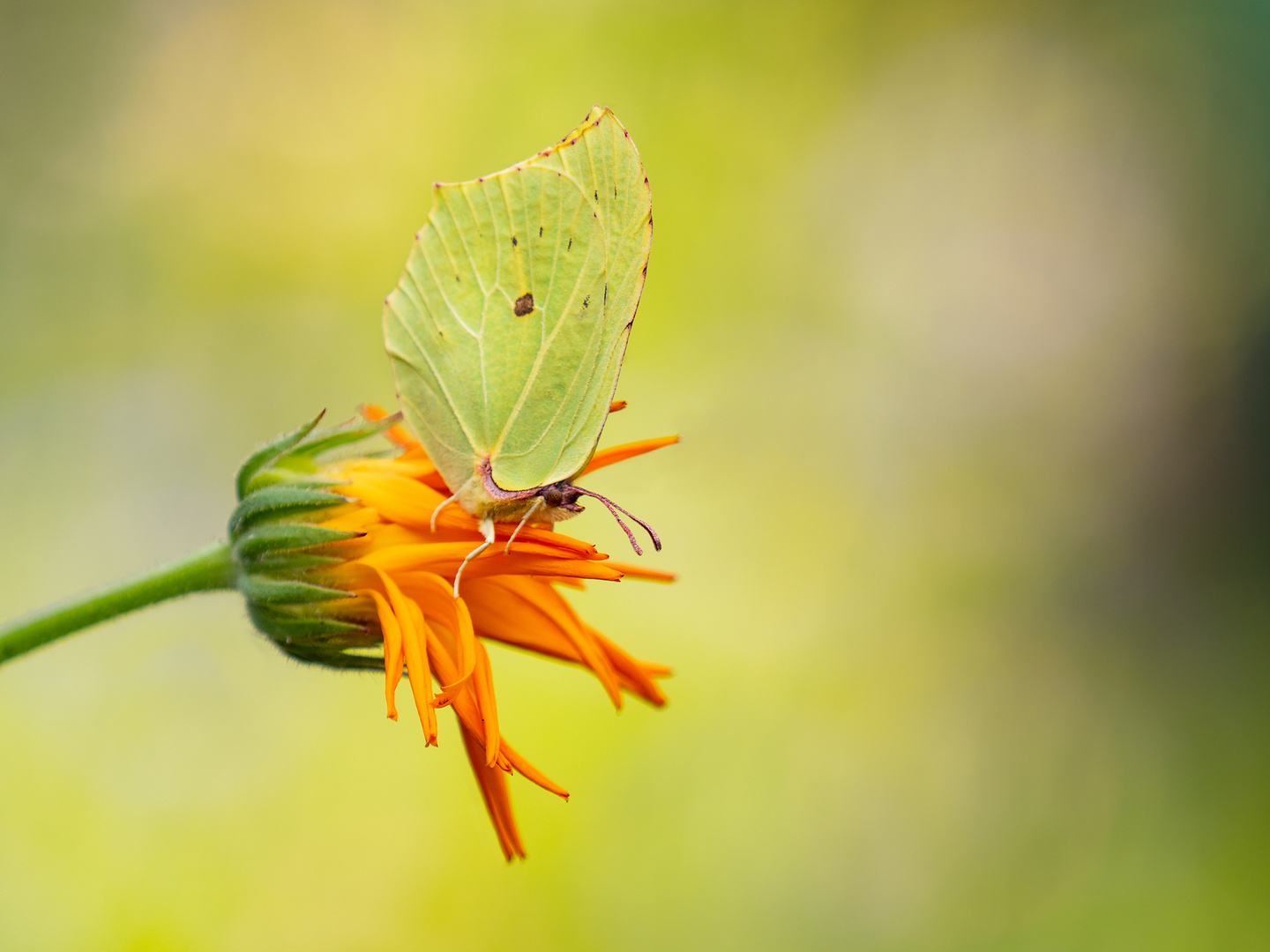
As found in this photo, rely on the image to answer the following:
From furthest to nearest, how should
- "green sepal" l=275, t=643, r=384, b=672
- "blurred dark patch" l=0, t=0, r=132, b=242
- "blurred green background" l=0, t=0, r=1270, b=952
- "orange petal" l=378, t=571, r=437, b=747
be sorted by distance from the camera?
"blurred dark patch" l=0, t=0, r=132, b=242 < "blurred green background" l=0, t=0, r=1270, b=952 < "green sepal" l=275, t=643, r=384, b=672 < "orange petal" l=378, t=571, r=437, b=747

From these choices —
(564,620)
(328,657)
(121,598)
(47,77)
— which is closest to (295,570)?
(328,657)

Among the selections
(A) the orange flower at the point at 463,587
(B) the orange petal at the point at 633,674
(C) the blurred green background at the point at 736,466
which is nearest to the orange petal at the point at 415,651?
(A) the orange flower at the point at 463,587

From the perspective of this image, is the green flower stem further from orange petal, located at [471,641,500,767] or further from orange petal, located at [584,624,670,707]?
orange petal, located at [584,624,670,707]

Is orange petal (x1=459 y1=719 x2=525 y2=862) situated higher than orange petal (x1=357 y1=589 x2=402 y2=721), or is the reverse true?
orange petal (x1=357 y1=589 x2=402 y2=721)

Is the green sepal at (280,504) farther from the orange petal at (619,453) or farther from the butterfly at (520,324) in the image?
the orange petal at (619,453)

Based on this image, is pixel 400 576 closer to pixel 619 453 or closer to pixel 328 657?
pixel 328 657

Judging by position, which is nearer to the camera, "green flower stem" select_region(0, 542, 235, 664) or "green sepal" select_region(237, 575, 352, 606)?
"green flower stem" select_region(0, 542, 235, 664)

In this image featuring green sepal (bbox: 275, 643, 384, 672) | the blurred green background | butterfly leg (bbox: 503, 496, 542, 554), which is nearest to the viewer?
butterfly leg (bbox: 503, 496, 542, 554)

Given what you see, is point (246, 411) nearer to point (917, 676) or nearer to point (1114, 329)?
point (917, 676)

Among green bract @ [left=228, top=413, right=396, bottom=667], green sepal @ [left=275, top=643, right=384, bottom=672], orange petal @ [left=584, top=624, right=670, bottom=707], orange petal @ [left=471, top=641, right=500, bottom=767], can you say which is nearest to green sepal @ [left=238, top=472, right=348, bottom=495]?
green bract @ [left=228, top=413, right=396, bottom=667]
